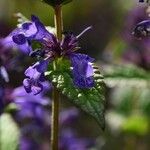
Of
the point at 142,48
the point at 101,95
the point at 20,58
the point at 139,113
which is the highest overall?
the point at 101,95

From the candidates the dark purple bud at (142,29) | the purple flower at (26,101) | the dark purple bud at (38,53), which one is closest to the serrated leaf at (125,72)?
the purple flower at (26,101)

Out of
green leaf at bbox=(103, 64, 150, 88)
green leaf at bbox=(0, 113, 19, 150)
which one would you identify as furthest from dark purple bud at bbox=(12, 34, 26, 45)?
green leaf at bbox=(103, 64, 150, 88)

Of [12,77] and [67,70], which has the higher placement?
[67,70]

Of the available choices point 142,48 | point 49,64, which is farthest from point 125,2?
point 49,64

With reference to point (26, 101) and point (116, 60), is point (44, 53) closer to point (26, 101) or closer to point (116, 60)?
point (26, 101)

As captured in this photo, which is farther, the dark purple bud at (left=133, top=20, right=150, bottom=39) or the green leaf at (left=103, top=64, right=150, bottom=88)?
the green leaf at (left=103, top=64, right=150, bottom=88)

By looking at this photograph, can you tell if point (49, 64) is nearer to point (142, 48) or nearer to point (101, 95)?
point (101, 95)

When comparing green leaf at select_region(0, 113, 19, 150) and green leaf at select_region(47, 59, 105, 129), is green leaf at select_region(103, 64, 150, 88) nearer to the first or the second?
Answer: green leaf at select_region(0, 113, 19, 150)
